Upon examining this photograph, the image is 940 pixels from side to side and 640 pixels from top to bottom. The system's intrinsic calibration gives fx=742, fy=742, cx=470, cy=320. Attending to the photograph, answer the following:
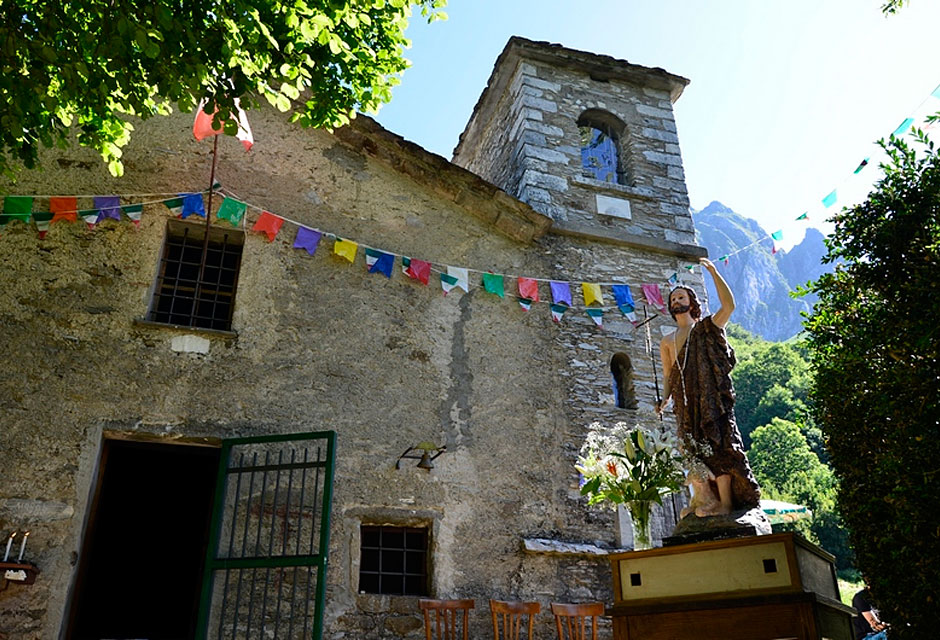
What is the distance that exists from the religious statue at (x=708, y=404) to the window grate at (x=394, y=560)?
266 cm

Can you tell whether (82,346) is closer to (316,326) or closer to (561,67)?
(316,326)

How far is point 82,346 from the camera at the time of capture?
602 cm

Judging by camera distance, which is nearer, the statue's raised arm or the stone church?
the statue's raised arm

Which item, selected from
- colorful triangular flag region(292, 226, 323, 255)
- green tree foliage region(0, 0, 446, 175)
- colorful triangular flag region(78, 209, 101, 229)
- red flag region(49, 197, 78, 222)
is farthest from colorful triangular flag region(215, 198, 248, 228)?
green tree foliage region(0, 0, 446, 175)

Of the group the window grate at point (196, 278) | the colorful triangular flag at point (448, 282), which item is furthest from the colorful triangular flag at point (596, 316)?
the window grate at point (196, 278)

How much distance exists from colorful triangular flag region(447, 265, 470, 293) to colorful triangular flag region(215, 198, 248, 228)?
6.69 ft

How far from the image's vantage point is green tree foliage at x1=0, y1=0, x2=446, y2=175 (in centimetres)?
438

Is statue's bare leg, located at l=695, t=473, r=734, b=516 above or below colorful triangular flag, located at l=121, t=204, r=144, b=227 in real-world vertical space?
below

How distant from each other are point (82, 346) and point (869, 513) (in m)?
6.36

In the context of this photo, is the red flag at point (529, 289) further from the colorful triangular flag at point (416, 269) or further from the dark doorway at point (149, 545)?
the dark doorway at point (149, 545)

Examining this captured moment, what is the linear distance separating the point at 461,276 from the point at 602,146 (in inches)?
127

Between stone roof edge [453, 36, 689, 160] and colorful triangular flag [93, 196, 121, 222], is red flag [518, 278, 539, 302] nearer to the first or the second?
stone roof edge [453, 36, 689, 160]

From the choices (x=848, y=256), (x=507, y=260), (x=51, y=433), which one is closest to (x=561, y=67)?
(x=507, y=260)

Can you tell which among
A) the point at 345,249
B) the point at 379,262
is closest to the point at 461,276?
the point at 379,262
